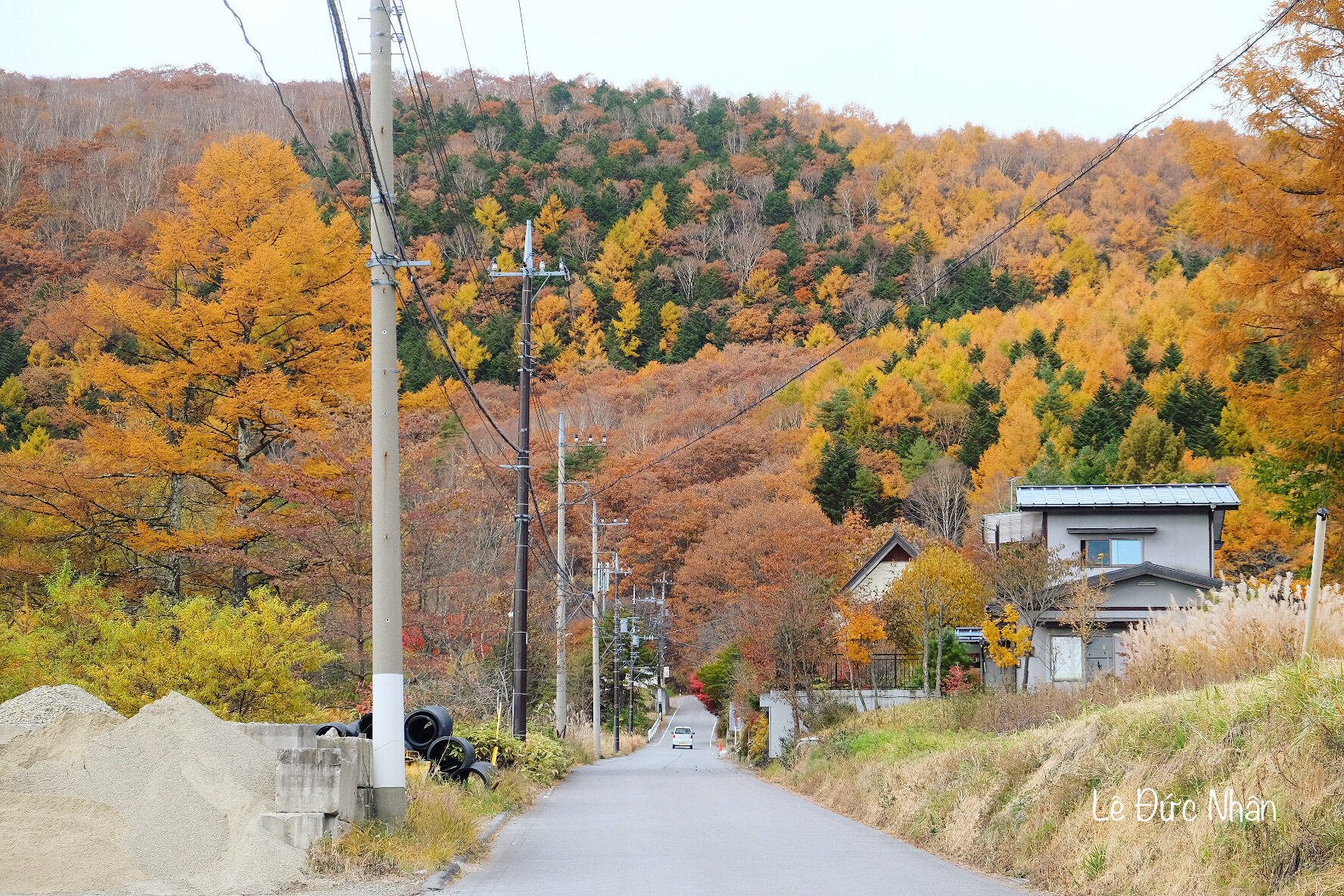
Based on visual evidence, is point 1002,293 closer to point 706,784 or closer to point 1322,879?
point 706,784

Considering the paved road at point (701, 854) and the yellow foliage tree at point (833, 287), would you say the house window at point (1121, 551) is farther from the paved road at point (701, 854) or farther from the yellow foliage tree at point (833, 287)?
the yellow foliage tree at point (833, 287)

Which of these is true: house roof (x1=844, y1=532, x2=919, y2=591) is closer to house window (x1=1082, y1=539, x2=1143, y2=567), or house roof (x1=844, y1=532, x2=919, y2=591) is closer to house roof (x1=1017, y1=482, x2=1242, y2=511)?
house roof (x1=1017, y1=482, x2=1242, y2=511)

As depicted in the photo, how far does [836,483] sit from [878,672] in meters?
34.7

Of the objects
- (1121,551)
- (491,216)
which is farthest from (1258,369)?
(491,216)

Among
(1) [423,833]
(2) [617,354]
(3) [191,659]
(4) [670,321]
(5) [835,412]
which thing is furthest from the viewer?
(4) [670,321]

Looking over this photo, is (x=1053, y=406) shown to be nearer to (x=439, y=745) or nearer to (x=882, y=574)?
(x=882, y=574)

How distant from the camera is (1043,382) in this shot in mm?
75875

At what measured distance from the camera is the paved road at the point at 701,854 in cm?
952

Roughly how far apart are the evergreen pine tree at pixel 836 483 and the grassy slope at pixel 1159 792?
54.0m

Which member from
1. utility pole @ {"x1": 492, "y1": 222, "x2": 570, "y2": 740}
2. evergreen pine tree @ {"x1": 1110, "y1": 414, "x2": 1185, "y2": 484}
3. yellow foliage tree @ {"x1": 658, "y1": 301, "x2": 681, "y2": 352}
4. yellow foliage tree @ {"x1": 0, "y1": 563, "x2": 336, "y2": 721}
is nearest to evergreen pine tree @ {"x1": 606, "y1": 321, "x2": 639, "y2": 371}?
yellow foliage tree @ {"x1": 658, "y1": 301, "x2": 681, "y2": 352}

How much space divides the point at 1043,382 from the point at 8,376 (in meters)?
60.5

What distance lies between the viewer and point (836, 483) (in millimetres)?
68625

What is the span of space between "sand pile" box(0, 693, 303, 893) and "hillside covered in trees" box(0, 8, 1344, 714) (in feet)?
18.2

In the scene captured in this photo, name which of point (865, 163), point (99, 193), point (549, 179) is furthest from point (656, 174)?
point (99, 193)
